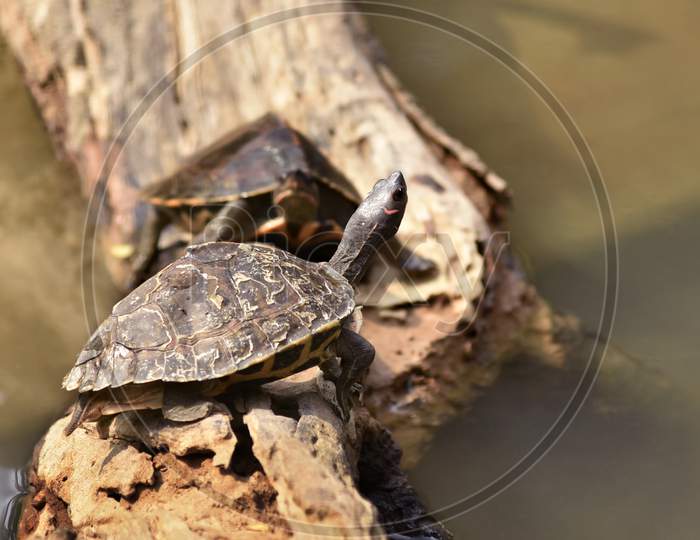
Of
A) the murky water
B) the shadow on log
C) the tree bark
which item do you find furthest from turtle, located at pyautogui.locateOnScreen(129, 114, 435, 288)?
the shadow on log

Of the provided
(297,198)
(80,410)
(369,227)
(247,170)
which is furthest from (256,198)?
(80,410)

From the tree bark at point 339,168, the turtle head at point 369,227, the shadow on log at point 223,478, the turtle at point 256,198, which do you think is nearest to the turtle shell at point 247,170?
the turtle at point 256,198

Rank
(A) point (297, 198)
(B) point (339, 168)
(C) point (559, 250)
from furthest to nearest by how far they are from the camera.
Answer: (C) point (559, 250), (B) point (339, 168), (A) point (297, 198)

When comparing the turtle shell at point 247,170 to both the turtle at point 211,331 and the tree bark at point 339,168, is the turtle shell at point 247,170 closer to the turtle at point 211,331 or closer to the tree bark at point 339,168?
the tree bark at point 339,168

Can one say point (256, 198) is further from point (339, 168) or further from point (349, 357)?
point (349, 357)

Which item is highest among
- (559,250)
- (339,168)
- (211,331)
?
(211,331)

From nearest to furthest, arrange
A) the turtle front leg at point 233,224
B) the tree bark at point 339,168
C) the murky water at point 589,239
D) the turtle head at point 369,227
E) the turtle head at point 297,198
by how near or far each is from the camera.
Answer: the tree bark at point 339,168, the turtle head at point 369,227, the murky water at point 589,239, the turtle head at point 297,198, the turtle front leg at point 233,224

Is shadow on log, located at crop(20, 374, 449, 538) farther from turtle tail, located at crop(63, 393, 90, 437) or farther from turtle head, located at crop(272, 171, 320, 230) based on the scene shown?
turtle head, located at crop(272, 171, 320, 230)
